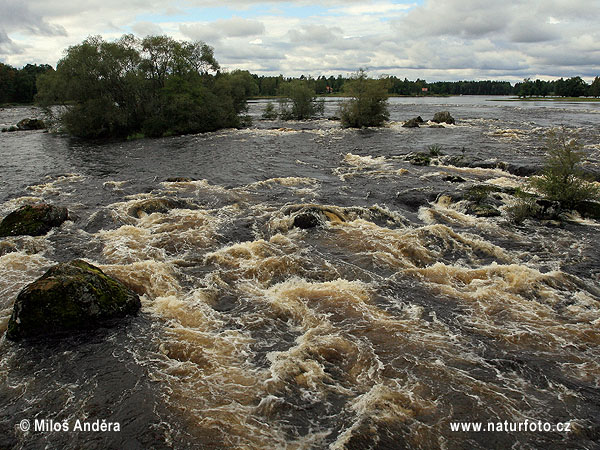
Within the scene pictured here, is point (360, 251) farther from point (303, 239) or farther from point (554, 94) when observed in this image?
point (554, 94)

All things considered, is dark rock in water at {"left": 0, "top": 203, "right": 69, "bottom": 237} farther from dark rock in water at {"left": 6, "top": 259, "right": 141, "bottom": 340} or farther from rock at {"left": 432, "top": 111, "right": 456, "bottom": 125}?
rock at {"left": 432, "top": 111, "right": 456, "bottom": 125}

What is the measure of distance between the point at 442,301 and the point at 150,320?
8.94 m

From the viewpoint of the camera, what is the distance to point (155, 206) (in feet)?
67.2

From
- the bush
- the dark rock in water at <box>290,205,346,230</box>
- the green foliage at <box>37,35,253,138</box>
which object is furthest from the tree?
the dark rock in water at <box>290,205,346,230</box>

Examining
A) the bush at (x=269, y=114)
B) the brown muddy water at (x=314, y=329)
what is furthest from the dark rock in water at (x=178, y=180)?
the bush at (x=269, y=114)

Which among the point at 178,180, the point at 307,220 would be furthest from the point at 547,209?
the point at 178,180

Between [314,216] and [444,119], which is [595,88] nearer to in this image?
[444,119]

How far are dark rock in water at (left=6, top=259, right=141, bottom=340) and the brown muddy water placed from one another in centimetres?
46

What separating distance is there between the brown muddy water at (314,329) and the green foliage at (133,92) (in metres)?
30.7

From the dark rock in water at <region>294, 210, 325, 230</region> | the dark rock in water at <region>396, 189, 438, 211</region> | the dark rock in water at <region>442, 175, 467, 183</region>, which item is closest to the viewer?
the dark rock in water at <region>294, 210, 325, 230</region>

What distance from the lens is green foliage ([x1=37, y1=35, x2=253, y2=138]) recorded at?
160ft

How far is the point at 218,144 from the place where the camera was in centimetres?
4506

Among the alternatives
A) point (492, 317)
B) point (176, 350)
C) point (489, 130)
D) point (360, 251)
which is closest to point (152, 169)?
point (360, 251)

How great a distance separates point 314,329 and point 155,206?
44.3ft
